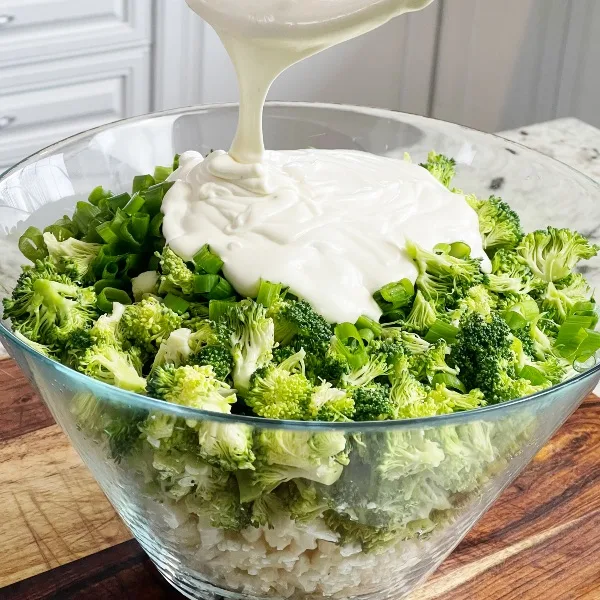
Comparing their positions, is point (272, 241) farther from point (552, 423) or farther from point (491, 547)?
point (491, 547)

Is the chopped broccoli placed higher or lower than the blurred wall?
higher

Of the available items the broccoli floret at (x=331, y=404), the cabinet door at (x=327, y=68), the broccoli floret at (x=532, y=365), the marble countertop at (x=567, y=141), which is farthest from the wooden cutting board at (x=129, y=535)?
the cabinet door at (x=327, y=68)

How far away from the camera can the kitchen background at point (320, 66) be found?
349 centimetres

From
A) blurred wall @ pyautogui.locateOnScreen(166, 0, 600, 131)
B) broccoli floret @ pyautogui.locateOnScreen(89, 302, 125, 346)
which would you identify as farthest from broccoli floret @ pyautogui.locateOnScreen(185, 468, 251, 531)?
blurred wall @ pyautogui.locateOnScreen(166, 0, 600, 131)

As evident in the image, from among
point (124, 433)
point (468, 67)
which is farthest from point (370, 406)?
point (468, 67)

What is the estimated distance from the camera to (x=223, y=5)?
1335mm

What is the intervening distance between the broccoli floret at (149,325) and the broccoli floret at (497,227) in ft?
1.72

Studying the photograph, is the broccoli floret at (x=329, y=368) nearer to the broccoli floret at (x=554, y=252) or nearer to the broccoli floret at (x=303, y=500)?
the broccoli floret at (x=303, y=500)

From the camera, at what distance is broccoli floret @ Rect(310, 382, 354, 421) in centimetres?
101

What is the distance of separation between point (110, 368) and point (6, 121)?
2655 mm

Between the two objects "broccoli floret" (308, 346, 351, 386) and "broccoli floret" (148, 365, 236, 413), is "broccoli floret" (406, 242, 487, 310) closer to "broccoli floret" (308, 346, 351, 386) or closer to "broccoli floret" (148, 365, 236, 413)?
"broccoli floret" (308, 346, 351, 386)

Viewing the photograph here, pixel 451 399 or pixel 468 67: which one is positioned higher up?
pixel 451 399

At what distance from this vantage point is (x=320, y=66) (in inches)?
165

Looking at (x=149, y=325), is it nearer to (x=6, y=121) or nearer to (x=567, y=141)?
(x=567, y=141)
